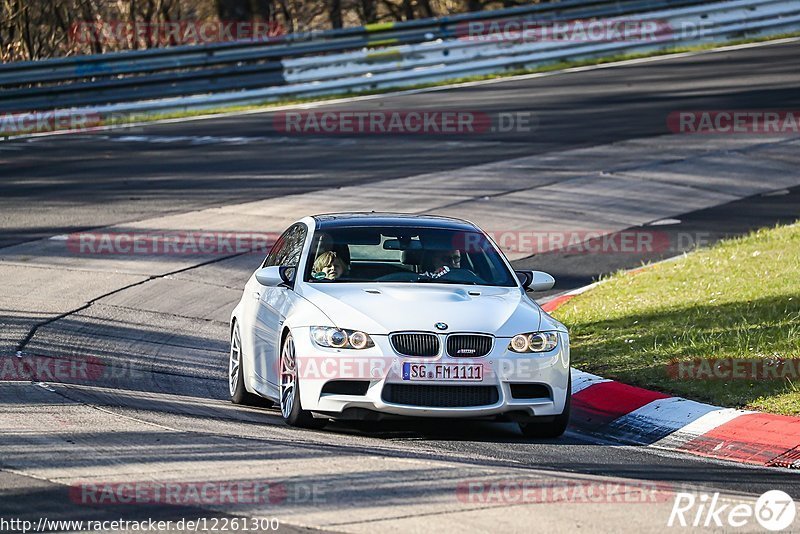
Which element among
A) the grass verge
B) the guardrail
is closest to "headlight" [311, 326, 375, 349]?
the grass verge

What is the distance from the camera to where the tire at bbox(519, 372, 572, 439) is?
884cm

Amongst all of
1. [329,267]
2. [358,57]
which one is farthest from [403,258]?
[358,57]

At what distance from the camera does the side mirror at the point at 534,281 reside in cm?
990

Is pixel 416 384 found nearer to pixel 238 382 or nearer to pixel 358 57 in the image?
pixel 238 382

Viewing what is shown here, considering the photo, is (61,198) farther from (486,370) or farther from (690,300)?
(486,370)

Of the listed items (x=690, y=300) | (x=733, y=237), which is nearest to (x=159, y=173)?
(x=733, y=237)

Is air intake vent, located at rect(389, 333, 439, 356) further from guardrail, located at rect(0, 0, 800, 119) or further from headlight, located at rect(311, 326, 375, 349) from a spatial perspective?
guardrail, located at rect(0, 0, 800, 119)

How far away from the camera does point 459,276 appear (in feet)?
31.7

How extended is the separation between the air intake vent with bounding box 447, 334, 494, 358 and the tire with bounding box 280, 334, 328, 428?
1.04 metres

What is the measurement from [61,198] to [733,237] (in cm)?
914

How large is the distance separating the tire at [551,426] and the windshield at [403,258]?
116cm

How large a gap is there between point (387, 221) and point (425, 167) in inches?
439

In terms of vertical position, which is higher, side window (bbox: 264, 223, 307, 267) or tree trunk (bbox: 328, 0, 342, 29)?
tree trunk (bbox: 328, 0, 342, 29)

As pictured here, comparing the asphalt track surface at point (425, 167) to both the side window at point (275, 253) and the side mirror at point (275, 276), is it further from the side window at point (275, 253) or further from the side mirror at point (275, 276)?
the side window at point (275, 253)
